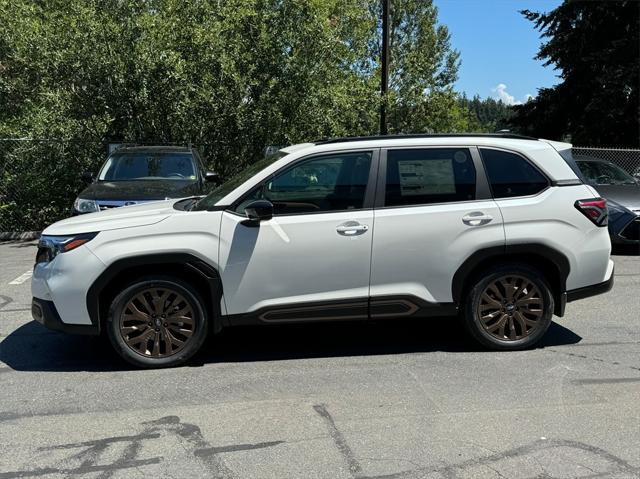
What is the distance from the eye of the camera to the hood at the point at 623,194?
32.1ft

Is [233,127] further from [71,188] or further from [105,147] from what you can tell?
[71,188]

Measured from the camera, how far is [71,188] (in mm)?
13656

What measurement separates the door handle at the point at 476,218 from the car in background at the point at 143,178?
4.95 m

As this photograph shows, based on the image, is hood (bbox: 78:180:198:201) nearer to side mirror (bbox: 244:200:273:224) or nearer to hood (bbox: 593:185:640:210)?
side mirror (bbox: 244:200:273:224)

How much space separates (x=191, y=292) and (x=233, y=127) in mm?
9698

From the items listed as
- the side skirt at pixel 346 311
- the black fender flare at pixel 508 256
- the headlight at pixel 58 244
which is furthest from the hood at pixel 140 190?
the black fender flare at pixel 508 256

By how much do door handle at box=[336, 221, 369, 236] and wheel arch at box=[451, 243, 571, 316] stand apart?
846 millimetres

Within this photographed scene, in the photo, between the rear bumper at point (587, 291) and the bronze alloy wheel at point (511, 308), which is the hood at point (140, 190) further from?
the rear bumper at point (587, 291)

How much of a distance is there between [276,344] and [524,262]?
87.7 inches

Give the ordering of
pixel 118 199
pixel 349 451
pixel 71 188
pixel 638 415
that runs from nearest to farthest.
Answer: pixel 349 451 → pixel 638 415 → pixel 118 199 → pixel 71 188

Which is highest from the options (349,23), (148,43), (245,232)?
(349,23)

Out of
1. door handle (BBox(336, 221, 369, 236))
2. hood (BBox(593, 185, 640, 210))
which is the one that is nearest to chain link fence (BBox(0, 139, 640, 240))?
hood (BBox(593, 185, 640, 210))

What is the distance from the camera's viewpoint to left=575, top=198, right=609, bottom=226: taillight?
5203 millimetres

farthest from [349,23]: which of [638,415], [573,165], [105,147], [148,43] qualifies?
[638,415]
